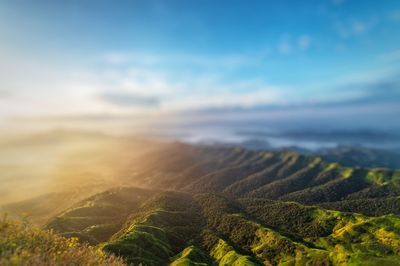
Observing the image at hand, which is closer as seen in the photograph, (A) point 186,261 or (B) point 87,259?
(B) point 87,259

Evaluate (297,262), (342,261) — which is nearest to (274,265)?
(297,262)

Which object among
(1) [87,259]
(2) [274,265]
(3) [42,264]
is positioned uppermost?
(3) [42,264]

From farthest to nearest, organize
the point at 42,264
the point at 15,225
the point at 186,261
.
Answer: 1. the point at 186,261
2. the point at 15,225
3. the point at 42,264

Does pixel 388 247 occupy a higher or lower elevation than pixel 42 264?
lower

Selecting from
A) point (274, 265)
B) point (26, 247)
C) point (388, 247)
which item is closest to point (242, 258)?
point (274, 265)

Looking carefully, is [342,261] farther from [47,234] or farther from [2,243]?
[2,243]

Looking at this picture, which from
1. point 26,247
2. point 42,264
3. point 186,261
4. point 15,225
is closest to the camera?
point 42,264

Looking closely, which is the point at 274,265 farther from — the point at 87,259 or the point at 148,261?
the point at 87,259

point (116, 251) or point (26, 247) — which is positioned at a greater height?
point (26, 247)

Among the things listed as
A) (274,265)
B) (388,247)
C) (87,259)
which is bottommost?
A: (274,265)
